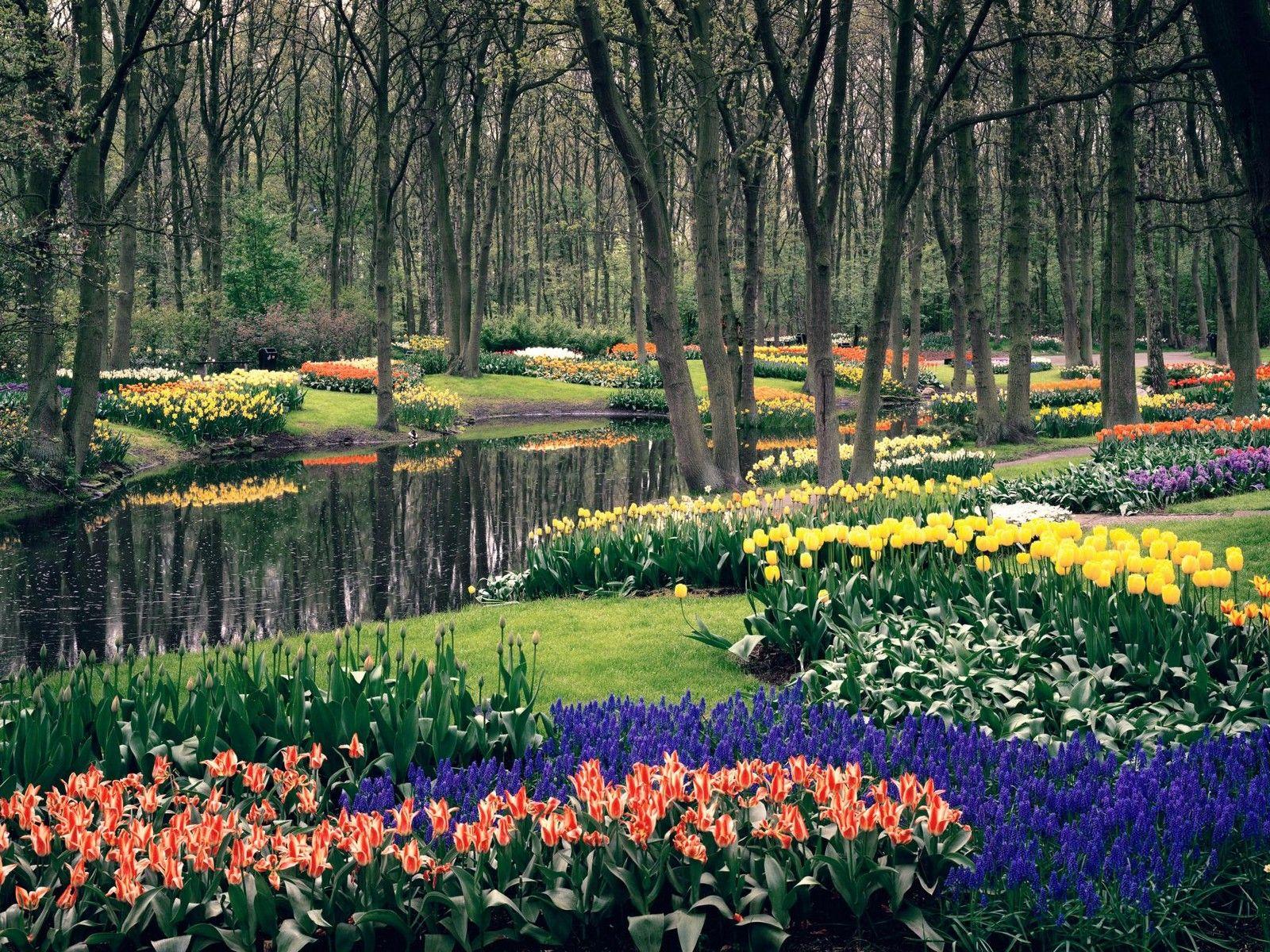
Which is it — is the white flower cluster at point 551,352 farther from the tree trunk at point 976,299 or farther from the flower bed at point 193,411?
the tree trunk at point 976,299

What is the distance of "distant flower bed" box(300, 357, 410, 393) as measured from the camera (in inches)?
1211

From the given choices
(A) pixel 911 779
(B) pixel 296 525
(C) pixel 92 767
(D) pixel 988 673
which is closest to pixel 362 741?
(C) pixel 92 767

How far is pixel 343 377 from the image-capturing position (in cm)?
3078

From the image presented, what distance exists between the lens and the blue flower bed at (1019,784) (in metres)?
3.28

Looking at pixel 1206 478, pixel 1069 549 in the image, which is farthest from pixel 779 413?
pixel 1069 549

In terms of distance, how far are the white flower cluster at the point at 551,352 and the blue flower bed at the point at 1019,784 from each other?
3494 centimetres

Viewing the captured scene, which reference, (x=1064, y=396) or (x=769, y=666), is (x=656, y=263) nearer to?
(x=769, y=666)

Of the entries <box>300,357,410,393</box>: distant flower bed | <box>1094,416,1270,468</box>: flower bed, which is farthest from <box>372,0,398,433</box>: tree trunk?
<box>1094,416,1270,468</box>: flower bed

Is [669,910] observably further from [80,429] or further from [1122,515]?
[80,429]

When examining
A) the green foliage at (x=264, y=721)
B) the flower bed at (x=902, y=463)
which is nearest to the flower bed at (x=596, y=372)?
the flower bed at (x=902, y=463)

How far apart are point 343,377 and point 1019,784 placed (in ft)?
94.9

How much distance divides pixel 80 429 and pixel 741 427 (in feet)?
45.7

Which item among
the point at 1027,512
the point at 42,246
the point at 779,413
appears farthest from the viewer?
the point at 779,413

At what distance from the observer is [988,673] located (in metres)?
5.27
